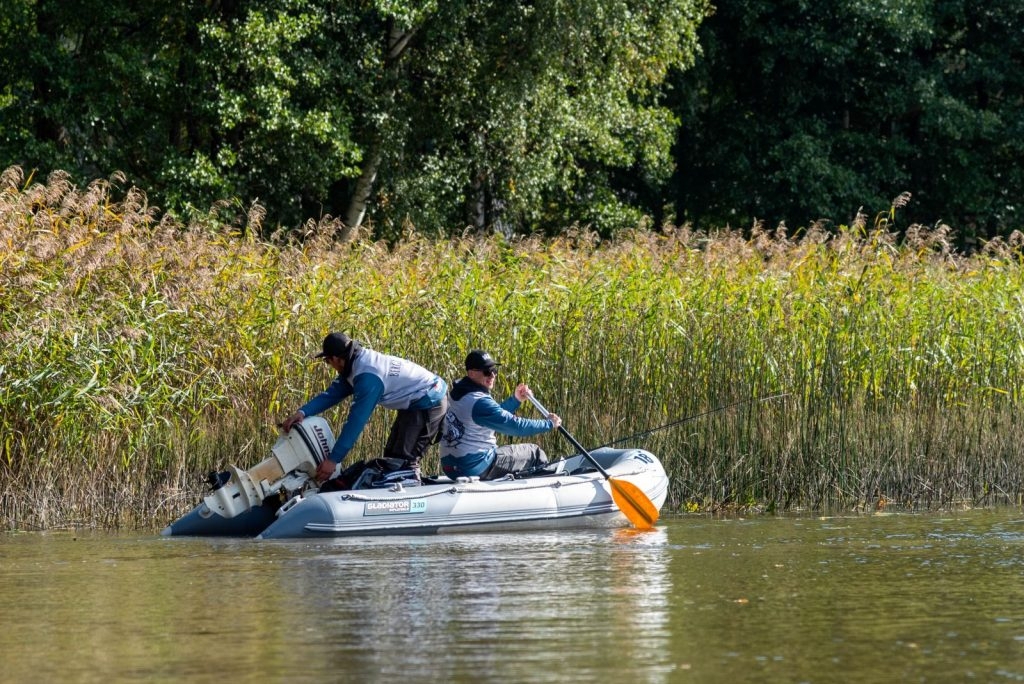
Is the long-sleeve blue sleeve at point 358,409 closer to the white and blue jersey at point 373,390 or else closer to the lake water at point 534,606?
the white and blue jersey at point 373,390

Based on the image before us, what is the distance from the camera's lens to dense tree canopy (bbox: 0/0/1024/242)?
2281 centimetres

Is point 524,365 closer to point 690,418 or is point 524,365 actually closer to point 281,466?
point 690,418

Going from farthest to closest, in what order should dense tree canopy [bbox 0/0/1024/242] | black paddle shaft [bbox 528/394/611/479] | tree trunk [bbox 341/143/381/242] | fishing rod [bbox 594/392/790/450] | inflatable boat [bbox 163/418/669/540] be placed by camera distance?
tree trunk [bbox 341/143/381/242] → dense tree canopy [bbox 0/0/1024/242] → fishing rod [bbox 594/392/790/450] → black paddle shaft [bbox 528/394/611/479] → inflatable boat [bbox 163/418/669/540]

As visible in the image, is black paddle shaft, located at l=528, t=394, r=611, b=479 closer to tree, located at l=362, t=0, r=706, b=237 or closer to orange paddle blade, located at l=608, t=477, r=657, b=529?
orange paddle blade, located at l=608, t=477, r=657, b=529

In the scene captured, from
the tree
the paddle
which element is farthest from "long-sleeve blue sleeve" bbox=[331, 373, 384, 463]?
the tree

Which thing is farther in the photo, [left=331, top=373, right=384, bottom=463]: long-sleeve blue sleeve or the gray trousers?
the gray trousers

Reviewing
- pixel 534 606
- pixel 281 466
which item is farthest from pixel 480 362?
pixel 534 606

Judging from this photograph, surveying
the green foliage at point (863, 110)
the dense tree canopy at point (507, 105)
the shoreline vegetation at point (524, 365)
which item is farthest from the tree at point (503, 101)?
the shoreline vegetation at point (524, 365)

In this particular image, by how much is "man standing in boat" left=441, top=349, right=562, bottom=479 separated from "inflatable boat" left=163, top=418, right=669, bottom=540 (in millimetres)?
258

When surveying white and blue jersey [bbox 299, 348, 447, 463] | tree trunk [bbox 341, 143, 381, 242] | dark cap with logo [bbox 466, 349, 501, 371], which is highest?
tree trunk [bbox 341, 143, 381, 242]

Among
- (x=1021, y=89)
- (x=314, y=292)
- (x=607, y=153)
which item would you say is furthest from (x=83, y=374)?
(x=1021, y=89)

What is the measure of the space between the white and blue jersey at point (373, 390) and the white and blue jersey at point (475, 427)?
0.57ft

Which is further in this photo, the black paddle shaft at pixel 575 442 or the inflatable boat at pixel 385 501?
the black paddle shaft at pixel 575 442

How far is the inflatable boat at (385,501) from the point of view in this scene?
11500 mm
